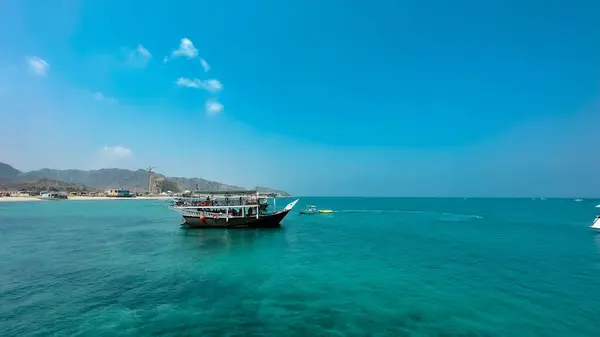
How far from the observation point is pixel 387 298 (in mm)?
17734

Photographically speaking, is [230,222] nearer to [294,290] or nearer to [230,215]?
[230,215]

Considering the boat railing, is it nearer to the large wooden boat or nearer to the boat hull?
the large wooden boat

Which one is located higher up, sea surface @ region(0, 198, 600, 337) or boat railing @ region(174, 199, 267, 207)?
boat railing @ region(174, 199, 267, 207)

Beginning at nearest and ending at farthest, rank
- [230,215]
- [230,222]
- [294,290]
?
[294,290] < [230,222] < [230,215]

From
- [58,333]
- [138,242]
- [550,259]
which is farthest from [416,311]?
[138,242]

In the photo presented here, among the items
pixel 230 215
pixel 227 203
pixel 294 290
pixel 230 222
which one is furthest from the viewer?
pixel 227 203

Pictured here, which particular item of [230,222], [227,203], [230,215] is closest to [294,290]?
[230,222]

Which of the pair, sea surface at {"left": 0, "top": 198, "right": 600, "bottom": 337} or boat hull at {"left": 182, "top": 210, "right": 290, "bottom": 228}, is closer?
sea surface at {"left": 0, "top": 198, "right": 600, "bottom": 337}

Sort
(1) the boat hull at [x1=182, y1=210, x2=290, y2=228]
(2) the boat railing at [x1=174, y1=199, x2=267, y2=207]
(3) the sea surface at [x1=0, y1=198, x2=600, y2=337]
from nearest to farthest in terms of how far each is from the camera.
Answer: (3) the sea surface at [x1=0, y1=198, x2=600, y2=337]
(1) the boat hull at [x1=182, y1=210, x2=290, y2=228]
(2) the boat railing at [x1=174, y1=199, x2=267, y2=207]

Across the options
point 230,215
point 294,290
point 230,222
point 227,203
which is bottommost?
point 294,290

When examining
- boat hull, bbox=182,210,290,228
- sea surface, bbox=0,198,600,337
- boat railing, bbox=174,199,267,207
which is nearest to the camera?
sea surface, bbox=0,198,600,337

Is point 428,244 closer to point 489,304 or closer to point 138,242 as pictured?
point 489,304

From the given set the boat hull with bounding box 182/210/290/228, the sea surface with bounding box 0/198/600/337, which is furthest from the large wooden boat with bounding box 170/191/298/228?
the sea surface with bounding box 0/198/600/337

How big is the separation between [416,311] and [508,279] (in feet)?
38.9
